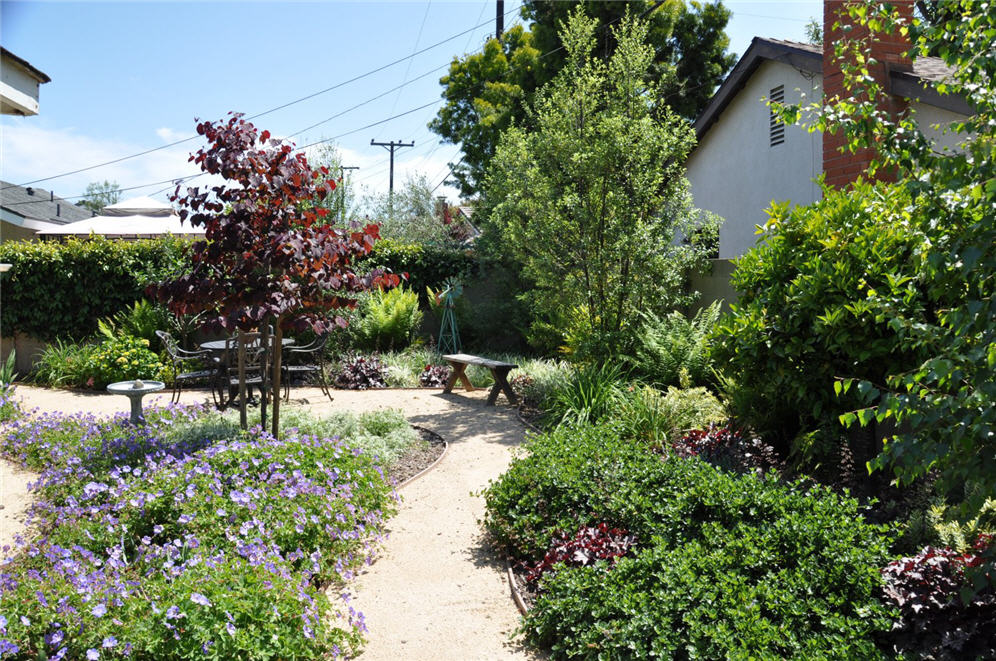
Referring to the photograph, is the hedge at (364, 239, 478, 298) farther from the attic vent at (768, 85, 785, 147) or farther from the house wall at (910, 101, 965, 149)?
the house wall at (910, 101, 965, 149)

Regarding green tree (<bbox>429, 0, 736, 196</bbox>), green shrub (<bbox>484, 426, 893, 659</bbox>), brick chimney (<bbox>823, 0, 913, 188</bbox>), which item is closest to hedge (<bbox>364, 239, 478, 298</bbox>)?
green tree (<bbox>429, 0, 736, 196</bbox>)

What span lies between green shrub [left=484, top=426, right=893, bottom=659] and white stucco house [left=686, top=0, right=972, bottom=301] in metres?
4.37

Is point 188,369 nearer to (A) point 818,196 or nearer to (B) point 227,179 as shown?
(B) point 227,179

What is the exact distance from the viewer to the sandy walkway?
343cm

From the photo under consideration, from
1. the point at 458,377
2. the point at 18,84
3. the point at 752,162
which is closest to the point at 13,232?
the point at 458,377

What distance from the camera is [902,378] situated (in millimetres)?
2496

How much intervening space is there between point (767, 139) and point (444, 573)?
922 cm

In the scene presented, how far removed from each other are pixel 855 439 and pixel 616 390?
2.93m

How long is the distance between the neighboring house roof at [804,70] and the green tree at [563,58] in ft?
12.5

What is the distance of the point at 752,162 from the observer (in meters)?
11.1

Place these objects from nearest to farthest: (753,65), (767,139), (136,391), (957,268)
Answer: (957,268) → (136,391) → (767,139) → (753,65)

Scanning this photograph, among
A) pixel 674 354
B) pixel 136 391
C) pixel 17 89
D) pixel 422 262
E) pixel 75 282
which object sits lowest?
pixel 136 391

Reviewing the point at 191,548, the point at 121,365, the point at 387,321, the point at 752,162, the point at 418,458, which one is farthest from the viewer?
the point at 387,321

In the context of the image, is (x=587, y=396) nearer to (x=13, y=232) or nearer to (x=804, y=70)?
(x=804, y=70)
